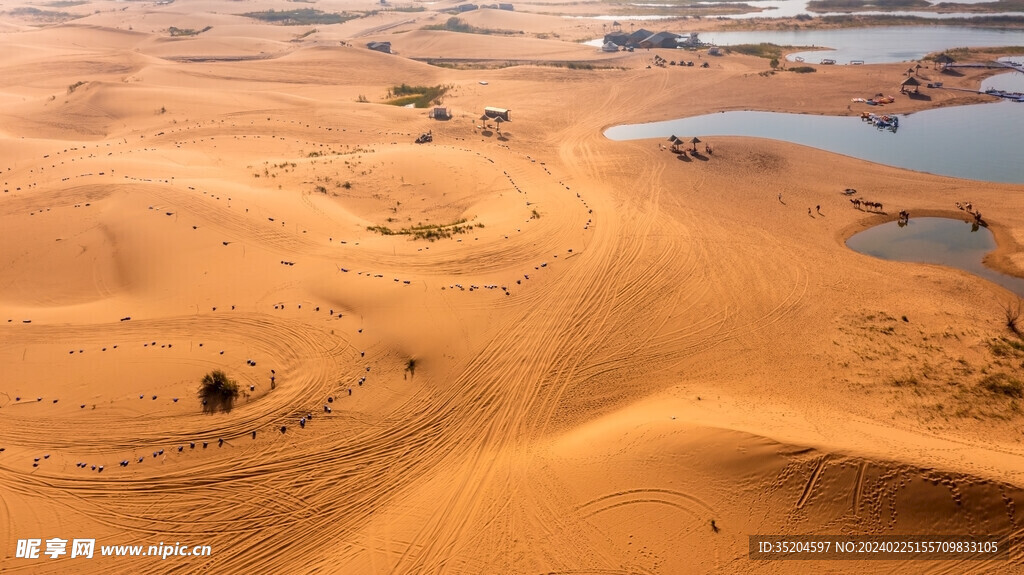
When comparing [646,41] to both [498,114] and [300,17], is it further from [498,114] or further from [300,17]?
[300,17]

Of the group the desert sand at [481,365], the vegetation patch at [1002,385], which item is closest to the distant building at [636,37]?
the desert sand at [481,365]

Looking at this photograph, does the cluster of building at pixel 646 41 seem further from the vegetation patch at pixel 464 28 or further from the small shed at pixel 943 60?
the small shed at pixel 943 60

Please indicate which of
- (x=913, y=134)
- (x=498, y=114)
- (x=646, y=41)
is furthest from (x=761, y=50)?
(x=498, y=114)

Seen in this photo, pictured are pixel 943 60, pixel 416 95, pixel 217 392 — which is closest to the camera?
pixel 217 392

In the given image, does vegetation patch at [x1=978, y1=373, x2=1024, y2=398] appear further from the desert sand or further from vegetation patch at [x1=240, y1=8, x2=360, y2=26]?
vegetation patch at [x1=240, y1=8, x2=360, y2=26]

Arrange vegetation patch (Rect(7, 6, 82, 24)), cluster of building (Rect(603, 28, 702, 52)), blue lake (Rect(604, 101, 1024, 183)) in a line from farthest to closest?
vegetation patch (Rect(7, 6, 82, 24)), cluster of building (Rect(603, 28, 702, 52)), blue lake (Rect(604, 101, 1024, 183))

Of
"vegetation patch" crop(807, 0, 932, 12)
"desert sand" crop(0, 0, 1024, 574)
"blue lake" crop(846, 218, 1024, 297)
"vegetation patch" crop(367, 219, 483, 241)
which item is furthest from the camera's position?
"vegetation patch" crop(807, 0, 932, 12)

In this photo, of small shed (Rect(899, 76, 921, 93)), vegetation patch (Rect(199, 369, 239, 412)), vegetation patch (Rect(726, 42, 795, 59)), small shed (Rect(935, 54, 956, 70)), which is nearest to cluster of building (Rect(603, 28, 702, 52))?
Result: vegetation patch (Rect(726, 42, 795, 59))
